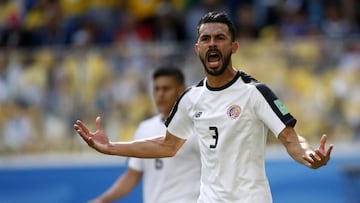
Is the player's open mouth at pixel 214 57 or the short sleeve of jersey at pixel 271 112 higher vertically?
the player's open mouth at pixel 214 57

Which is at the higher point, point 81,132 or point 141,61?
point 141,61

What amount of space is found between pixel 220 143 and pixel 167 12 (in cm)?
842

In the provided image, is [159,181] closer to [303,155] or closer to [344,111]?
[303,155]

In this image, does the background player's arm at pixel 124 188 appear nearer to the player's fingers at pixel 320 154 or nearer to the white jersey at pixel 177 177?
the white jersey at pixel 177 177

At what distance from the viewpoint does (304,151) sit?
6.80m

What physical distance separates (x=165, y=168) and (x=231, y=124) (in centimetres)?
195

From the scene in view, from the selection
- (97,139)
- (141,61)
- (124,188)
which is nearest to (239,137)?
(97,139)

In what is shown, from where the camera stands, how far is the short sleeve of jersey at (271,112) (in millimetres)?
7016

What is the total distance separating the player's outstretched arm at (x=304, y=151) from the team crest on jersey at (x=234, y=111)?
34 cm

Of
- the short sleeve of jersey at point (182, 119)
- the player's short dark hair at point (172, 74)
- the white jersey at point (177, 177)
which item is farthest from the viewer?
the player's short dark hair at point (172, 74)

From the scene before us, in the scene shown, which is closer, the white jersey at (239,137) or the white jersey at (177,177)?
the white jersey at (239,137)

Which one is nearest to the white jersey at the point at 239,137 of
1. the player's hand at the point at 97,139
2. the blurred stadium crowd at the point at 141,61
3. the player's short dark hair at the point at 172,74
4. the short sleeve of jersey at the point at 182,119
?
the short sleeve of jersey at the point at 182,119

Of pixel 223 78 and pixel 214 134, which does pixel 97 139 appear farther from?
pixel 223 78

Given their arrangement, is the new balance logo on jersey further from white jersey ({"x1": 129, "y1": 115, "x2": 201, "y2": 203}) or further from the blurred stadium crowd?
the blurred stadium crowd
